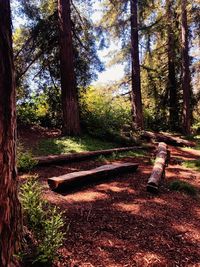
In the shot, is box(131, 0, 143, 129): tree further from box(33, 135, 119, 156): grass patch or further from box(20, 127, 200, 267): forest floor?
box(20, 127, 200, 267): forest floor

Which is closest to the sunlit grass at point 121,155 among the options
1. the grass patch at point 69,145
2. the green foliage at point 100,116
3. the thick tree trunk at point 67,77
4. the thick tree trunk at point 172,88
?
the grass patch at point 69,145

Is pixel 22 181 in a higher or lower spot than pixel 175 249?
higher

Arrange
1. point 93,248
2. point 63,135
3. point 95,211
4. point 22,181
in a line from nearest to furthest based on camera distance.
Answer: point 93,248
point 95,211
point 22,181
point 63,135

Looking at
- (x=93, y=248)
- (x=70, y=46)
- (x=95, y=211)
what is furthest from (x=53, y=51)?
(x=93, y=248)

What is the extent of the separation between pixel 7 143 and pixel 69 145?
8.82 meters

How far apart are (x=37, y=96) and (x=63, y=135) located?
3.84 m

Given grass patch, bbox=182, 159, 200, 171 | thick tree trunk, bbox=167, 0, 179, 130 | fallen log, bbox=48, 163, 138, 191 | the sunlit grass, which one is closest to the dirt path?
fallen log, bbox=48, 163, 138, 191

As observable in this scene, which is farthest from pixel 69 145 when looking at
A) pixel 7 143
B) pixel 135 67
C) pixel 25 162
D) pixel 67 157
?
pixel 7 143

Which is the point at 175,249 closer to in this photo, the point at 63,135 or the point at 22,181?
the point at 22,181

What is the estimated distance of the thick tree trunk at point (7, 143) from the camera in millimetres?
2971

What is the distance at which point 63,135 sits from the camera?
1371 centimetres

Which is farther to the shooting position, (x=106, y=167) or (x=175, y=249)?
(x=106, y=167)

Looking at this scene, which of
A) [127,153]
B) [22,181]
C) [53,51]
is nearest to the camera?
[22,181]

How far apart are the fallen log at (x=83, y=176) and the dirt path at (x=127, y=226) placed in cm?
18
